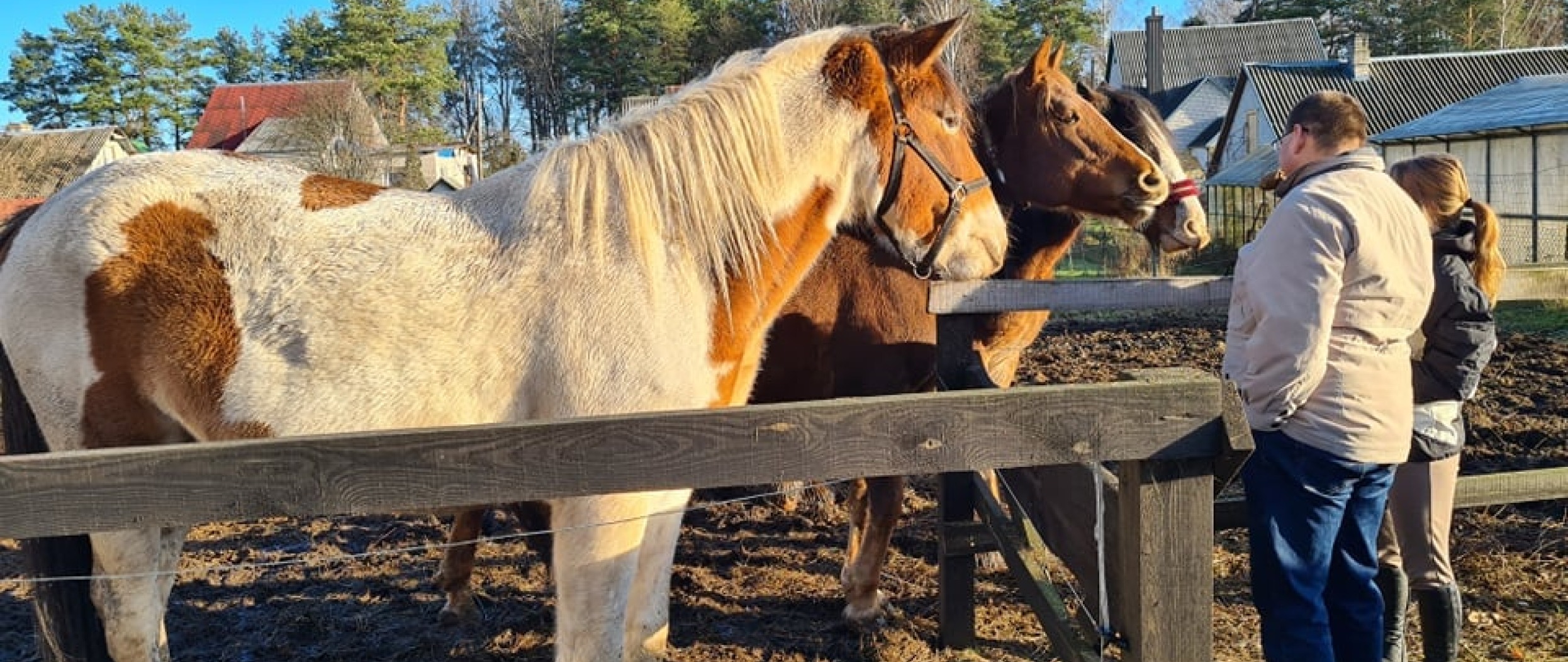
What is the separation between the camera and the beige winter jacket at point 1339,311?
6.96ft

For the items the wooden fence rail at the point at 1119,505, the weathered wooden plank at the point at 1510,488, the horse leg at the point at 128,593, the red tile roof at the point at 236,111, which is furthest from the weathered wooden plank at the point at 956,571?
the red tile roof at the point at 236,111

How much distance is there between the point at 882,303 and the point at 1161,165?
6.11 ft

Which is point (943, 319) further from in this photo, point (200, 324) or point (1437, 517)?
point (200, 324)

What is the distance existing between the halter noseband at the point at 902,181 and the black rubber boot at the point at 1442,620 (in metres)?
1.95

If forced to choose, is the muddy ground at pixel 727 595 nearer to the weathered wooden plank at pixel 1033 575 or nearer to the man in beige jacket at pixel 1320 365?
the weathered wooden plank at pixel 1033 575

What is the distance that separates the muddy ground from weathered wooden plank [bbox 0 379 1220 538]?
1454 mm

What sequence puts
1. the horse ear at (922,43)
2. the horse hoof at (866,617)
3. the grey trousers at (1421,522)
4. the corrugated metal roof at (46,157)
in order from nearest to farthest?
1. the horse ear at (922,43)
2. the grey trousers at (1421,522)
3. the horse hoof at (866,617)
4. the corrugated metal roof at (46,157)

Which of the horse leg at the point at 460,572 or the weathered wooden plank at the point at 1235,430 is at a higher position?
the weathered wooden plank at the point at 1235,430

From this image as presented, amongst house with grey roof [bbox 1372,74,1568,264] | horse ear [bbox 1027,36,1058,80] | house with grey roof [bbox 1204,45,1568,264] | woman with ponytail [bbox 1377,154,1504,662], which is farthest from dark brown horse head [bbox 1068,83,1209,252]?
house with grey roof [bbox 1372,74,1568,264]

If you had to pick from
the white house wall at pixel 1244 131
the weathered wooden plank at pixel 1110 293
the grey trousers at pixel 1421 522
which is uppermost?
the white house wall at pixel 1244 131

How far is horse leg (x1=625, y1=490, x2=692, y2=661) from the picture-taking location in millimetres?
2551

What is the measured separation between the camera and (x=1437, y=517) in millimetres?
2912

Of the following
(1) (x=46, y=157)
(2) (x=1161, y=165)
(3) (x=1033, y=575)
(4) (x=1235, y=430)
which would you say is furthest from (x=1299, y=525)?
(1) (x=46, y=157)

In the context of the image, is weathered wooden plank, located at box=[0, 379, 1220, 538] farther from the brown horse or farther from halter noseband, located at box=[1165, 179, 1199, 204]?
halter noseband, located at box=[1165, 179, 1199, 204]
